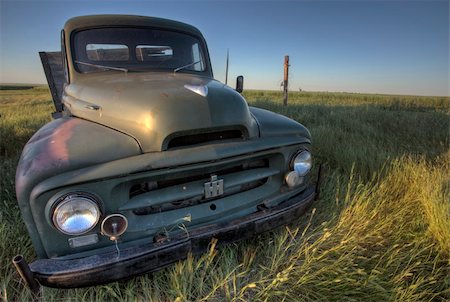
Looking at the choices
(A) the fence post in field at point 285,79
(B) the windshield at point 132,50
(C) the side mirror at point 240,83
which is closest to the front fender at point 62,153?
(B) the windshield at point 132,50

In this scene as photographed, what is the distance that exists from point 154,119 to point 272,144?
854mm

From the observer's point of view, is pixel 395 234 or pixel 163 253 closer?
pixel 163 253

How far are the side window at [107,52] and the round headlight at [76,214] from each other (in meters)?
1.83

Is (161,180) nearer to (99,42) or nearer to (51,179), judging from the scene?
(51,179)

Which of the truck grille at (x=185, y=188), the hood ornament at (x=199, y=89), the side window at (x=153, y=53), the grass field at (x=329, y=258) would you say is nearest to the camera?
the truck grille at (x=185, y=188)

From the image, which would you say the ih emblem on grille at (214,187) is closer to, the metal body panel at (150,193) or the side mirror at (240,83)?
the metal body panel at (150,193)

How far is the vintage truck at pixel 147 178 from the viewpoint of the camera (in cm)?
145

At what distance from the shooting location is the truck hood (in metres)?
1.74

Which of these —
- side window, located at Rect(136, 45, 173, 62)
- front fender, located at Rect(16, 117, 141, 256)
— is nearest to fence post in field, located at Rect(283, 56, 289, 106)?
side window, located at Rect(136, 45, 173, 62)

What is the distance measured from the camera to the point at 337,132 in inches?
230

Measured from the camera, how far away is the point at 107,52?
288cm

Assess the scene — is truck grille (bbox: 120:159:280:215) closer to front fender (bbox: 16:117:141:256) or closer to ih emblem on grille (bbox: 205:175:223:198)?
ih emblem on grille (bbox: 205:175:223:198)

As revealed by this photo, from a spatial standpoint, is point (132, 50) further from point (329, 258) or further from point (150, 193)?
point (329, 258)

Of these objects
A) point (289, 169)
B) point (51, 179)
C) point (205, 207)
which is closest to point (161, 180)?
point (205, 207)
